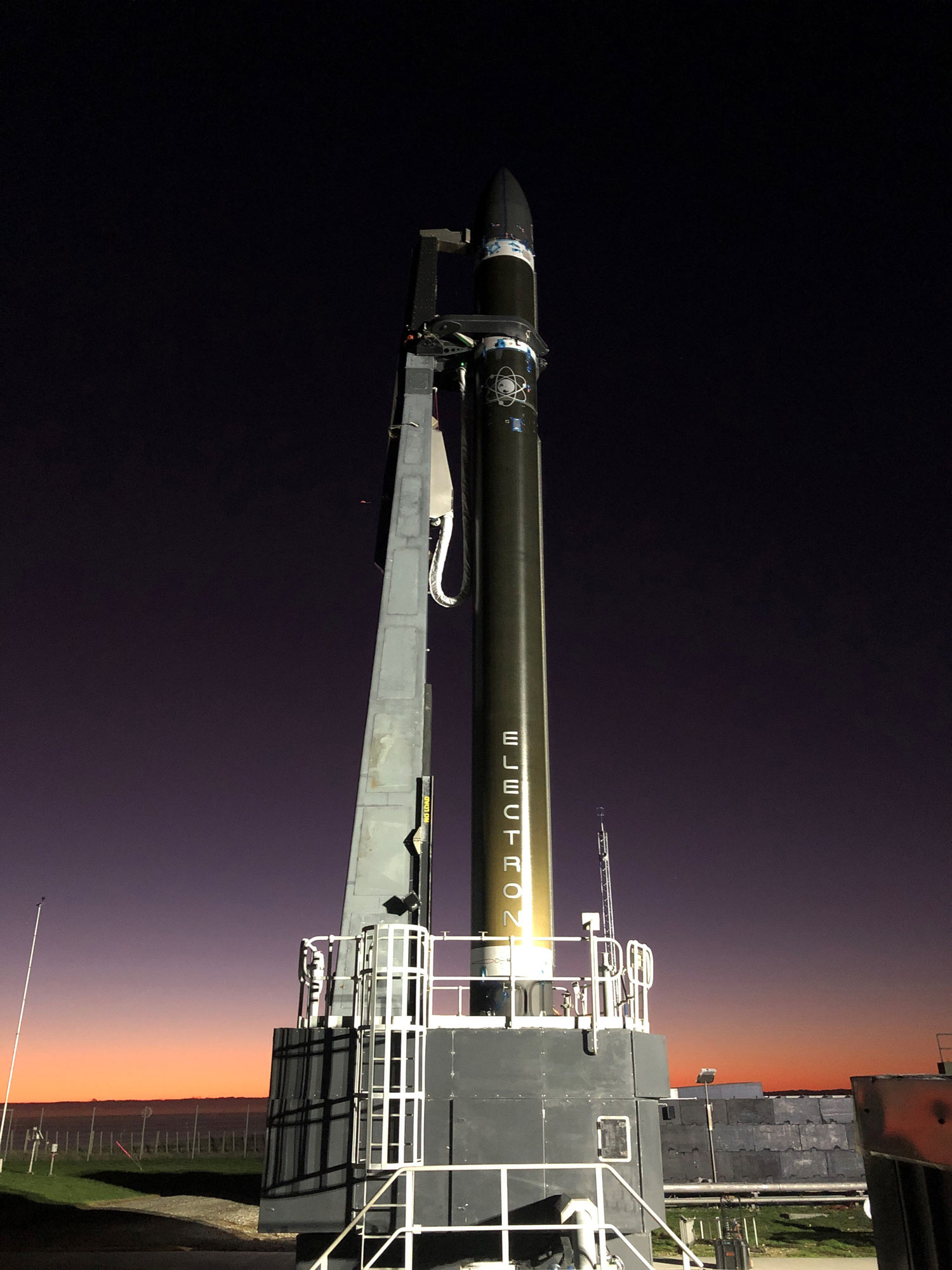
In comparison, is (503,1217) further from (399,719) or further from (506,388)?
(506,388)

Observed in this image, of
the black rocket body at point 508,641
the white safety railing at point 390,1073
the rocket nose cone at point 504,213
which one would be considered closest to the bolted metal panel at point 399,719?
the black rocket body at point 508,641

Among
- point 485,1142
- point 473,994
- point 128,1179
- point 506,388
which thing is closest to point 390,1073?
point 485,1142

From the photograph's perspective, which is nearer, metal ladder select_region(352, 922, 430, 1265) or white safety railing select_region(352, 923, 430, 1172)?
metal ladder select_region(352, 922, 430, 1265)

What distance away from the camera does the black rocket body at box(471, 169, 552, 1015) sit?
16.2 metres

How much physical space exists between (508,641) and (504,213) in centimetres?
1213

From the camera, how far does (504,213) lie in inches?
927

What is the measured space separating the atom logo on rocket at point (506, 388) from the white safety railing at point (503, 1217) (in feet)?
50.9

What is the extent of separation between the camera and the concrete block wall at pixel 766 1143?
2952cm

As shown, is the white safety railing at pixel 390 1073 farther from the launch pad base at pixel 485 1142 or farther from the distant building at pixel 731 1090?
the distant building at pixel 731 1090

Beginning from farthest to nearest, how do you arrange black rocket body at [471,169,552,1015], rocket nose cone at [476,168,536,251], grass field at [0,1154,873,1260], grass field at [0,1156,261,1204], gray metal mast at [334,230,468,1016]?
grass field at [0,1156,261,1204]
grass field at [0,1154,873,1260]
rocket nose cone at [476,168,536,251]
black rocket body at [471,169,552,1015]
gray metal mast at [334,230,468,1016]

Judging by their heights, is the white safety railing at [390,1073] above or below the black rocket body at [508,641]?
below

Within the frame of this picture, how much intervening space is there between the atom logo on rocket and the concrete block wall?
24.3 meters

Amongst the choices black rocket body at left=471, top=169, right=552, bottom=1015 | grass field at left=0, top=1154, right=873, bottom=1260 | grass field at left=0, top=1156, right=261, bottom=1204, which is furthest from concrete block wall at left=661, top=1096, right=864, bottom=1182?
black rocket body at left=471, top=169, right=552, bottom=1015

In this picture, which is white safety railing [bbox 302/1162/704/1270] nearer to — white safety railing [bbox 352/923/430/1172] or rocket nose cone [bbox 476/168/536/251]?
white safety railing [bbox 352/923/430/1172]
